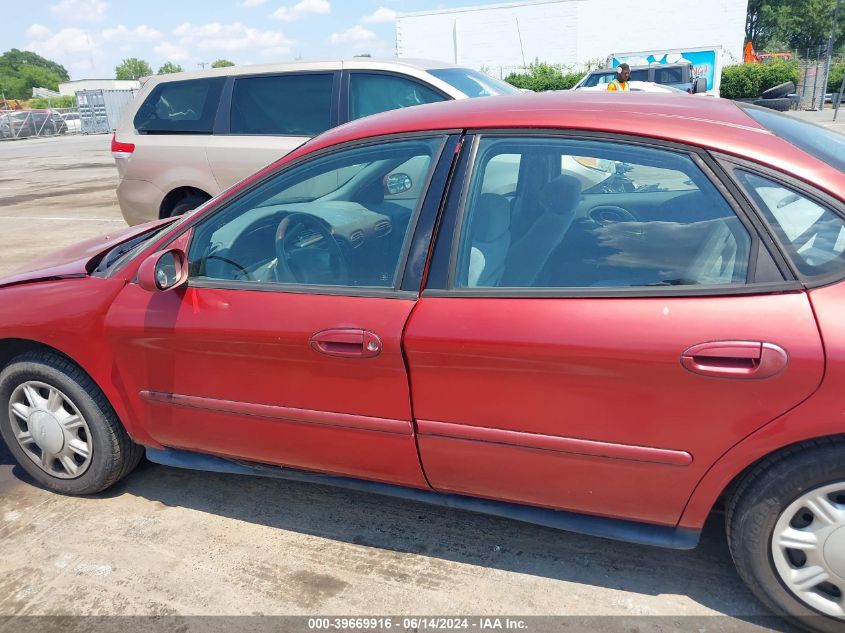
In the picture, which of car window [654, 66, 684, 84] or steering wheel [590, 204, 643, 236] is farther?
car window [654, 66, 684, 84]

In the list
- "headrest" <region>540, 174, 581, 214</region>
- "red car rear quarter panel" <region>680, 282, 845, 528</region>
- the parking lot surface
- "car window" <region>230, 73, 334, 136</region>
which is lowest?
the parking lot surface

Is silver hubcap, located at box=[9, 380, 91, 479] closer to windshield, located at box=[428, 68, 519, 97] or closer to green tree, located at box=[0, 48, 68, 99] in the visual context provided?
windshield, located at box=[428, 68, 519, 97]

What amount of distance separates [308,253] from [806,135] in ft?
6.07

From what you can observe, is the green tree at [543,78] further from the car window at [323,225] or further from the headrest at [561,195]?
the headrest at [561,195]

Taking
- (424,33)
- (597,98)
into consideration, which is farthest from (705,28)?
(597,98)

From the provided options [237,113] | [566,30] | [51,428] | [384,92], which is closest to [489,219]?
[51,428]

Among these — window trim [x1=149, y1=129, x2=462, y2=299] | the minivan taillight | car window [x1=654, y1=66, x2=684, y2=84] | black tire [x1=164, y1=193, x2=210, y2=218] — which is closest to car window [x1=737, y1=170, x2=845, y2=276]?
window trim [x1=149, y1=129, x2=462, y2=299]

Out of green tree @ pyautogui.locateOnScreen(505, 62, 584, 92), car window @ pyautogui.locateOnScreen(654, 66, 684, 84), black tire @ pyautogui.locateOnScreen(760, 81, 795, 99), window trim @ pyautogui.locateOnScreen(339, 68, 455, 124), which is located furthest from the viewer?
green tree @ pyautogui.locateOnScreen(505, 62, 584, 92)

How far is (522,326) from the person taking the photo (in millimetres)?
2107

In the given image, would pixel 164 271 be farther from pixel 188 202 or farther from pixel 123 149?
pixel 123 149

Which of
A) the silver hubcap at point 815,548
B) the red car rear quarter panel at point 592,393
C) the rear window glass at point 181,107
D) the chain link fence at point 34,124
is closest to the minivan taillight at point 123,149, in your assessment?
the rear window glass at point 181,107

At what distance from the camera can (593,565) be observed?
2.53 meters

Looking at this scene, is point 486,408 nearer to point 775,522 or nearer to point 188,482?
point 775,522

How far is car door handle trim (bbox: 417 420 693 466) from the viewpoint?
2.07 meters
